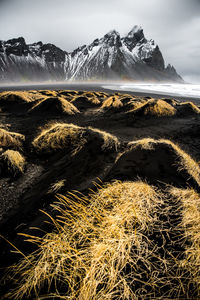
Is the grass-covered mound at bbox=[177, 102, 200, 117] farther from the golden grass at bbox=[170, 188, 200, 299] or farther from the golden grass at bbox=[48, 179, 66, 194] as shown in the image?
the golden grass at bbox=[48, 179, 66, 194]

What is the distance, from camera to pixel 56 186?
3.37 metres

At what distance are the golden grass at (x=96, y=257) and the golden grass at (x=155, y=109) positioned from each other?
9473 millimetres

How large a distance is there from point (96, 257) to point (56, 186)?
2163mm

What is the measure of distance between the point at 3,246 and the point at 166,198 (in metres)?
2.45

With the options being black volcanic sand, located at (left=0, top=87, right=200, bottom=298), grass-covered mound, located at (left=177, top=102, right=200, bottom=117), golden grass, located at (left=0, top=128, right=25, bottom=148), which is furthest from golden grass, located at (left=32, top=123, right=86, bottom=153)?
grass-covered mound, located at (left=177, top=102, right=200, bottom=117)

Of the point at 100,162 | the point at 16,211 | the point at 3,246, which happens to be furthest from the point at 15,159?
the point at 3,246

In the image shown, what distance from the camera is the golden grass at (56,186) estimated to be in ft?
10.7

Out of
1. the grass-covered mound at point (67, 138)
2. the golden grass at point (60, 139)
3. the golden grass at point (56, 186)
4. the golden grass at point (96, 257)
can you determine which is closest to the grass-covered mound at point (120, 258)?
the golden grass at point (96, 257)

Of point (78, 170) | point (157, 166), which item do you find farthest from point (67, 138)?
point (157, 166)

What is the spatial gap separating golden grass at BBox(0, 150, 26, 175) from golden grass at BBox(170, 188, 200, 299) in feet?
14.0

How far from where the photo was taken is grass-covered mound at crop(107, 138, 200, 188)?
2.66 meters

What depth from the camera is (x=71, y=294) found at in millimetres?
1300

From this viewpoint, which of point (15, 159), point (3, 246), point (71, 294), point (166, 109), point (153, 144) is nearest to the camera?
point (71, 294)

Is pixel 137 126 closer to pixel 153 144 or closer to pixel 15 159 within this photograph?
pixel 153 144
